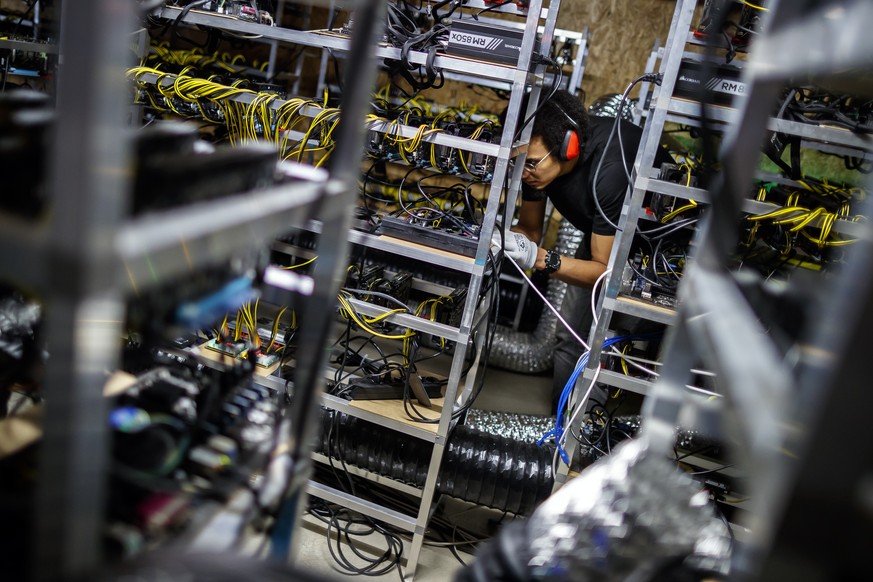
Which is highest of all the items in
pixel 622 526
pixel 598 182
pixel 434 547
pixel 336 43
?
pixel 336 43

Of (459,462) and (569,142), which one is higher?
(569,142)

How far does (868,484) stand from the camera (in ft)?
1.37

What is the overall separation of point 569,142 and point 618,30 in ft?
6.14

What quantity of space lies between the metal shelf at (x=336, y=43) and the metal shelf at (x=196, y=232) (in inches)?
47.5

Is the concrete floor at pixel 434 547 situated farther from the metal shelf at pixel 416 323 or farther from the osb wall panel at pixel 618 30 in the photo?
the osb wall panel at pixel 618 30

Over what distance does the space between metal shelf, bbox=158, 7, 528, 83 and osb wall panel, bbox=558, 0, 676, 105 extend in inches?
88.8

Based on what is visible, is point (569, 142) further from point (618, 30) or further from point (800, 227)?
point (618, 30)

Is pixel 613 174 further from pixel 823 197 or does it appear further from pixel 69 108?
pixel 69 108

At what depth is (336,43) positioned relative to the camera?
1.83 meters

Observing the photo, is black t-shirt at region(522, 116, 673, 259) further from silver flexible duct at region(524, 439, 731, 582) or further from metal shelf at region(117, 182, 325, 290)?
metal shelf at region(117, 182, 325, 290)

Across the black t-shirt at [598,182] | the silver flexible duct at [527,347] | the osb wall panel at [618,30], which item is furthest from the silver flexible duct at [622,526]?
the osb wall panel at [618,30]

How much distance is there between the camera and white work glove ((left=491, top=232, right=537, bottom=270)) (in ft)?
7.35

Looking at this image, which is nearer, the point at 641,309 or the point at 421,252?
the point at 641,309

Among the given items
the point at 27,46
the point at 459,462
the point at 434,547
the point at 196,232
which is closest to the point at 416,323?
the point at 459,462
